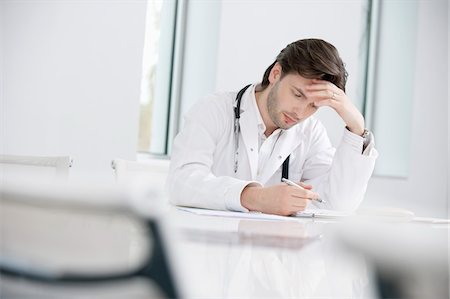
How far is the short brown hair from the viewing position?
93.0 inches

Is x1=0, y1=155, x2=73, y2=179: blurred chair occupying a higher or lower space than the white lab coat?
lower

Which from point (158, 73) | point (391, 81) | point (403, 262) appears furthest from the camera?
point (391, 81)

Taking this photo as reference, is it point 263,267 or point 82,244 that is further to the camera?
point 263,267

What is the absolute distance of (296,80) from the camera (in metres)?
2.44

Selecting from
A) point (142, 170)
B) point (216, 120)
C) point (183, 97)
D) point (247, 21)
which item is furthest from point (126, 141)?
point (216, 120)

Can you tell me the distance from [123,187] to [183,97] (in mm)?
4429

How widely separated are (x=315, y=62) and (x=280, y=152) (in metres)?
0.36

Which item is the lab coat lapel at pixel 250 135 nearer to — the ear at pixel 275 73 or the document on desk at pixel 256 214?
the ear at pixel 275 73

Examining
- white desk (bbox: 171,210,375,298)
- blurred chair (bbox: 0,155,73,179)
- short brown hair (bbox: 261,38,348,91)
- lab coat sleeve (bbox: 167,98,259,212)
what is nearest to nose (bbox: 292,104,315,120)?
short brown hair (bbox: 261,38,348,91)

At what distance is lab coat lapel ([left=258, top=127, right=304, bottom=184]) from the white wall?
151 cm

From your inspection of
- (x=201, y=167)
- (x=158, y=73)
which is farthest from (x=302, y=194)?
(x=158, y=73)

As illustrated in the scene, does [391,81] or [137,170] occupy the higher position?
[391,81]

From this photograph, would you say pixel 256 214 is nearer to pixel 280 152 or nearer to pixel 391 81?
pixel 280 152

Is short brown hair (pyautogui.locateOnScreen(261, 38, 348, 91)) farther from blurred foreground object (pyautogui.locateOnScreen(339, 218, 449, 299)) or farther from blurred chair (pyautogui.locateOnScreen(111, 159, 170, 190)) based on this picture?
blurred foreground object (pyautogui.locateOnScreen(339, 218, 449, 299))
